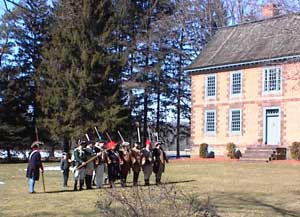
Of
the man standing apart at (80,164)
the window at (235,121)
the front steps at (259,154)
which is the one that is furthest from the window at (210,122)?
the man standing apart at (80,164)

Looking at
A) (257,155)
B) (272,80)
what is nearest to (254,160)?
(257,155)

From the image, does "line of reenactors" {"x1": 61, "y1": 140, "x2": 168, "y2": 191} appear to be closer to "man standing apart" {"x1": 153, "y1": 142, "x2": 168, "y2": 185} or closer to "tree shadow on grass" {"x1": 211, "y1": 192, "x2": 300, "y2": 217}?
"man standing apart" {"x1": 153, "y1": 142, "x2": 168, "y2": 185}

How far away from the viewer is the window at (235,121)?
43.1 metres

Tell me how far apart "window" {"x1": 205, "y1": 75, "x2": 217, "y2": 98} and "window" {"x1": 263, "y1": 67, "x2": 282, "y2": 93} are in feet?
15.8

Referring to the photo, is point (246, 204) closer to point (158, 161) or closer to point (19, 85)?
point (158, 161)

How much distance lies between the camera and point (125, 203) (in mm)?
8711

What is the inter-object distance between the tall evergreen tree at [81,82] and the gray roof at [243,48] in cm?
756

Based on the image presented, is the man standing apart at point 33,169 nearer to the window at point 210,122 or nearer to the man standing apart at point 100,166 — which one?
the man standing apart at point 100,166

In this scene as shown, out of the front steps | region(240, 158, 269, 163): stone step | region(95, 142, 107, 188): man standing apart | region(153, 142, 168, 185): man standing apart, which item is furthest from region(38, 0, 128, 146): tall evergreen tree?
region(95, 142, 107, 188): man standing apart

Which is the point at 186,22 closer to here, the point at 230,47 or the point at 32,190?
the point at 230,47

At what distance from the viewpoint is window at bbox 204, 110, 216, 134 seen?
4525 cm

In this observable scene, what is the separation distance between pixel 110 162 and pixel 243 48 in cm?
2526

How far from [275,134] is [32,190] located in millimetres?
25013

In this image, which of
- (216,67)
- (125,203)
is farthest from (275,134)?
(125,203)
